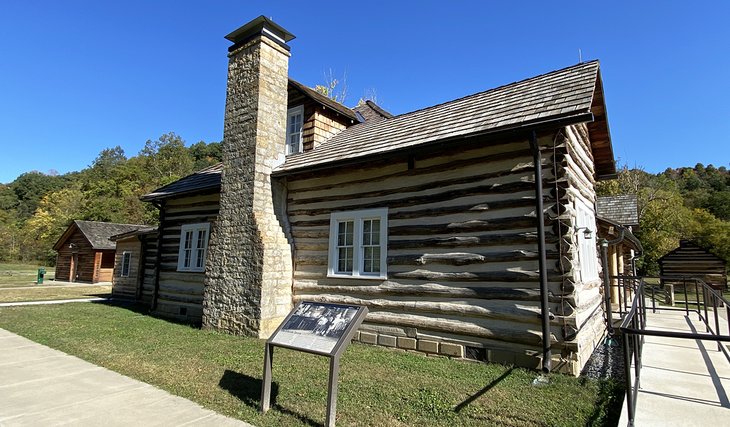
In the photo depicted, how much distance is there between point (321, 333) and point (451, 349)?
11.8 feet

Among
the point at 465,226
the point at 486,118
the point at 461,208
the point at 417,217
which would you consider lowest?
the point at 465,226

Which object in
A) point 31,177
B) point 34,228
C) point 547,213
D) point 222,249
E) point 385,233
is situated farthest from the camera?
point 31,177

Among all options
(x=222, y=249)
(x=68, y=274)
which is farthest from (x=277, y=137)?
(x=68, y=274)

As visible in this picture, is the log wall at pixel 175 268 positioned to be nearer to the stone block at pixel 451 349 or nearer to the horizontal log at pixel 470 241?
the horizontal log at pixel 470 241

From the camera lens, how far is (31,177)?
74.9 metres

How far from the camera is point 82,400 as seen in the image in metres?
4.96

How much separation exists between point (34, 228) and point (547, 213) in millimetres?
70144

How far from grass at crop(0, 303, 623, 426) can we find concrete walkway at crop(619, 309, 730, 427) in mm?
388

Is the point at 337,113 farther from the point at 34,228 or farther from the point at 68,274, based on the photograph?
the point at 34,228

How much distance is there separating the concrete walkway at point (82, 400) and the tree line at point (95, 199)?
47319 millimetres

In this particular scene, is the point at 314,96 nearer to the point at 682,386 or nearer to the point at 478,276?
the point at 478,276

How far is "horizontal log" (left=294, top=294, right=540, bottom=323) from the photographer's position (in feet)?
20.9

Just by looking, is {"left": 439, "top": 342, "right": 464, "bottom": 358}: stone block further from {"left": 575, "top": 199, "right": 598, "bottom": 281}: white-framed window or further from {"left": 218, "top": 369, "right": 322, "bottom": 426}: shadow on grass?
{"left": 218, "top": 369, "right": 322, "bottom": 426}: shadow on grass

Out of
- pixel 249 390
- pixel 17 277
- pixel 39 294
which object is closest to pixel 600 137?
pixel 249 390
